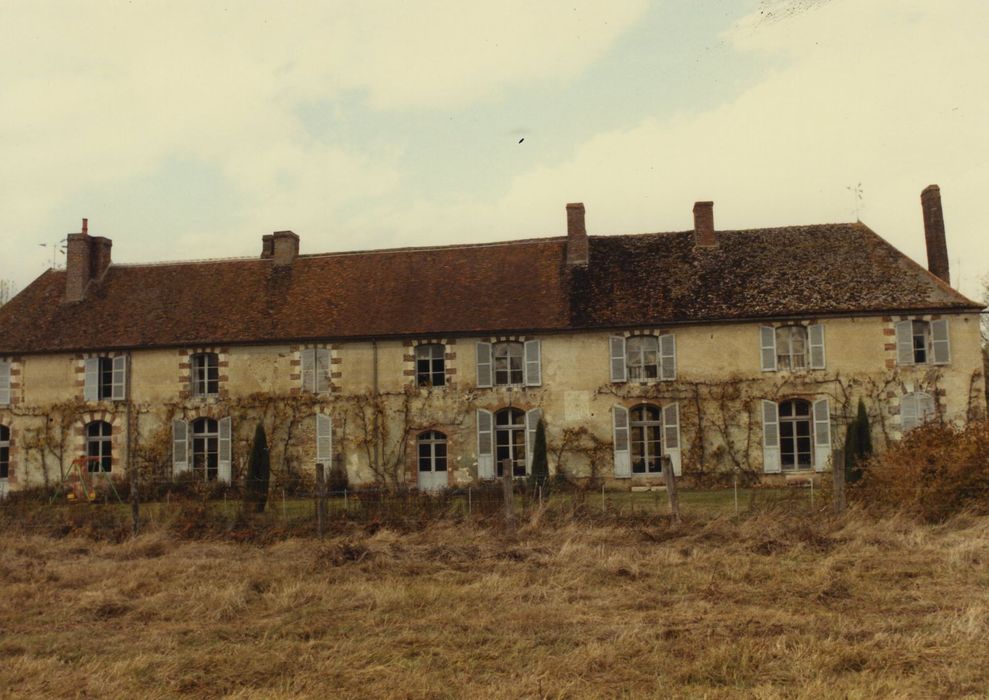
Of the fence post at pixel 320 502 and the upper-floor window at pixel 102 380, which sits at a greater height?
the upper-floor window at pixel 102 380

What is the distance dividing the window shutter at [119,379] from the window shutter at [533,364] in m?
10.5

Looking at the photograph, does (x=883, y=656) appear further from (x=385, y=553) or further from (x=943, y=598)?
(x=385, y=553)

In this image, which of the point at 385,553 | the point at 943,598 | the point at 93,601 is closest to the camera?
the point at 943,598

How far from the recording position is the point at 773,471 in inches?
834

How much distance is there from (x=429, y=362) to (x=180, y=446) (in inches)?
267

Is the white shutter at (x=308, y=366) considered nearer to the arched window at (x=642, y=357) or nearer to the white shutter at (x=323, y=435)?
the white shutter at (x=323, y=435)

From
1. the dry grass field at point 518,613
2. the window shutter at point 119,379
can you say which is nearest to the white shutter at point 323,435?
the window shutter at point 119,379

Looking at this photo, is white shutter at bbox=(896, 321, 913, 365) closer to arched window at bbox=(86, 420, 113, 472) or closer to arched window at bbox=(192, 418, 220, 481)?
arched window at bbox=(192, 418, 220, 481)

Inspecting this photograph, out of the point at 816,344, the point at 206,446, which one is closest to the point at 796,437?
the point at 816,344

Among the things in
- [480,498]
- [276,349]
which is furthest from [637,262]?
[480,498]

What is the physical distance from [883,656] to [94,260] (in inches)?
981

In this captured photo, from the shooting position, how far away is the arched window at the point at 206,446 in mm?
22891

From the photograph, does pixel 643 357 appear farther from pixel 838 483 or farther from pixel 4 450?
pixel 4 450

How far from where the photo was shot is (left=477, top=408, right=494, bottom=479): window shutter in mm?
21859
